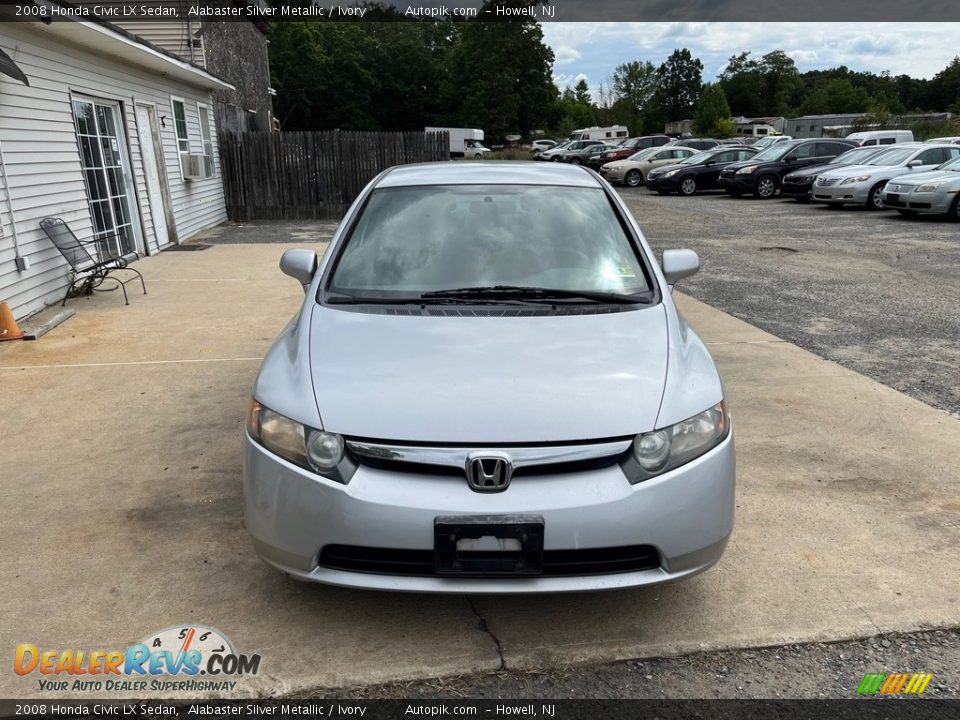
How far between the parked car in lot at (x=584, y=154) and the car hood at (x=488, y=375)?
2915 centimetres

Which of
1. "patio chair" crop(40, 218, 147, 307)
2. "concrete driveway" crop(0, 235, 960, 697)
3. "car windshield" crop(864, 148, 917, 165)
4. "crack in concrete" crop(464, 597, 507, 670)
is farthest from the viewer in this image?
"car windshield" crop(864, 148, 917, 165)

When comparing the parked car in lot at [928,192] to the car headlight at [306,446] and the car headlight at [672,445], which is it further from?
the car headlight at [306,446]

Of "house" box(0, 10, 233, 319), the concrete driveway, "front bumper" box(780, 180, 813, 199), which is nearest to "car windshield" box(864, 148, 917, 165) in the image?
"front bumper" box(780, 180, 813, 199)

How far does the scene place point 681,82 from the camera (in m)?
103

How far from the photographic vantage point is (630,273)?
339cm

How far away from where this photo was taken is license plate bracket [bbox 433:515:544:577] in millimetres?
2256

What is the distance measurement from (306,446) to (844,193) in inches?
697

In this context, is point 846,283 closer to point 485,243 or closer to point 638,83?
point 485,243

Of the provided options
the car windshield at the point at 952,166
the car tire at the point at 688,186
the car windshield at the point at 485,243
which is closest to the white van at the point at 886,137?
the car tire at the point at 688,186

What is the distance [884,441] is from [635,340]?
2.42 meters

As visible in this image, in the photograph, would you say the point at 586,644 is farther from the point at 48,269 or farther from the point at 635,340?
the point at 48,269

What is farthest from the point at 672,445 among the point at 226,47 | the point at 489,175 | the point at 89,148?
the point at 226,47

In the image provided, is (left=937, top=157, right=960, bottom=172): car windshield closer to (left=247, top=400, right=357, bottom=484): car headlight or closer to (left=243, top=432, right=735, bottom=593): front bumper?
(left=243, top=432, right=735, bottom=593): front bumper

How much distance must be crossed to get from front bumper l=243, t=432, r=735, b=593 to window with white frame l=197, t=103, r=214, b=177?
13760 mm
